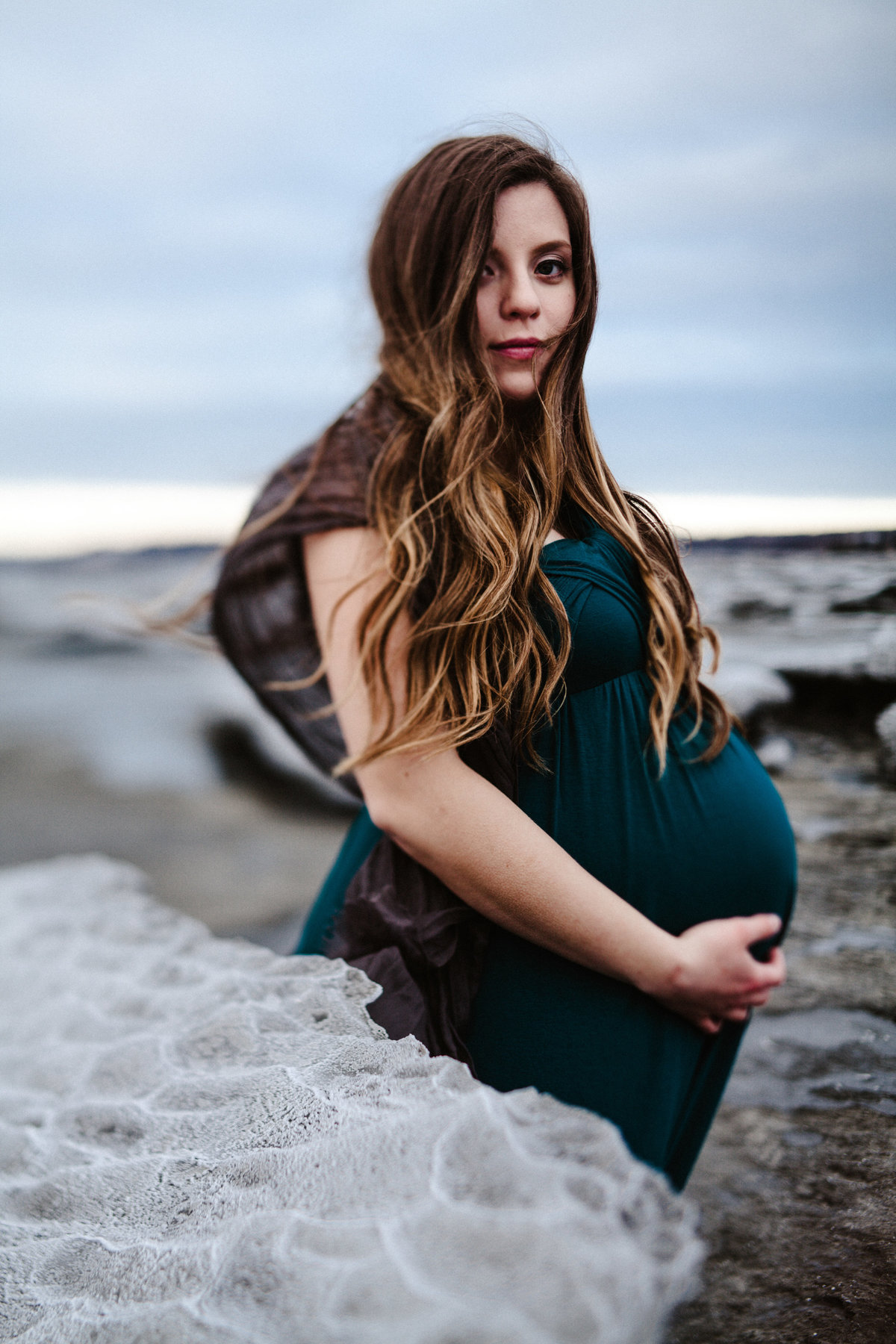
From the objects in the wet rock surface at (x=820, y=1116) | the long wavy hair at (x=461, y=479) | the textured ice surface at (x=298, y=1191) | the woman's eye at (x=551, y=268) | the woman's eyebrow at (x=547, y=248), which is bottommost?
the wet rock surface at (x=820, y=1116)

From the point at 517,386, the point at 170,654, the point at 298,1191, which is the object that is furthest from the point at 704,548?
the point at 170,654

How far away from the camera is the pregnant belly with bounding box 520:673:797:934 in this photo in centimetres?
73

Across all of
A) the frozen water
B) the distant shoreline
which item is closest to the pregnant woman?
the distant shoreline

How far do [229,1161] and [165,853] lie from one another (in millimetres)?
1073

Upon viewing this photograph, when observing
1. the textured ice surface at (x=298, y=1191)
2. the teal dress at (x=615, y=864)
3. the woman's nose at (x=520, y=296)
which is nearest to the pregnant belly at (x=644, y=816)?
the teal dress at (x=615, y=864)

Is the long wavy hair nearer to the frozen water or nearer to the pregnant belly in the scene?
the pregnant belly

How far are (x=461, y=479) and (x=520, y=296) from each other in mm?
171

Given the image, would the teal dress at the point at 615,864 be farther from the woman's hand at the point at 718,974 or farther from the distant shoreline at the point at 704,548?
the distant shoreline at the point at 704,548

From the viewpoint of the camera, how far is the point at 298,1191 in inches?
22.8

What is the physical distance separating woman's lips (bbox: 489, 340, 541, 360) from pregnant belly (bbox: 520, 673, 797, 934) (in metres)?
0.32

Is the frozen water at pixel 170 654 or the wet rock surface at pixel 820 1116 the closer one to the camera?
the wet rock surface at pixel 820 1116

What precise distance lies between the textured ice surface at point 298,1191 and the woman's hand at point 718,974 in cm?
19

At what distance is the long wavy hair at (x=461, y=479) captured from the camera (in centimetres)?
68

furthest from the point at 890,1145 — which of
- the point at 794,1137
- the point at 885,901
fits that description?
the point at 885,901
